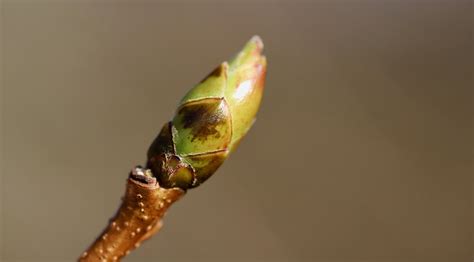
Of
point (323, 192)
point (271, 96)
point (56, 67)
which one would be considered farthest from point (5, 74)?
point (323, 192)

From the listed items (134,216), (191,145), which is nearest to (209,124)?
(191,145)

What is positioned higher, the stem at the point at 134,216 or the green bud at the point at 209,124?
the green bud at the point at 209,124

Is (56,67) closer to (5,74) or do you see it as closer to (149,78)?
(5,74)

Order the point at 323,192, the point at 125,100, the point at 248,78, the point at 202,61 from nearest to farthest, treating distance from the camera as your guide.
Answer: the point at 248,78, the point at 323,192, the point at 125,100, the point at 202,61

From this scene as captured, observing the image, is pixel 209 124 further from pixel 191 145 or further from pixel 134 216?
pixel 134 216
